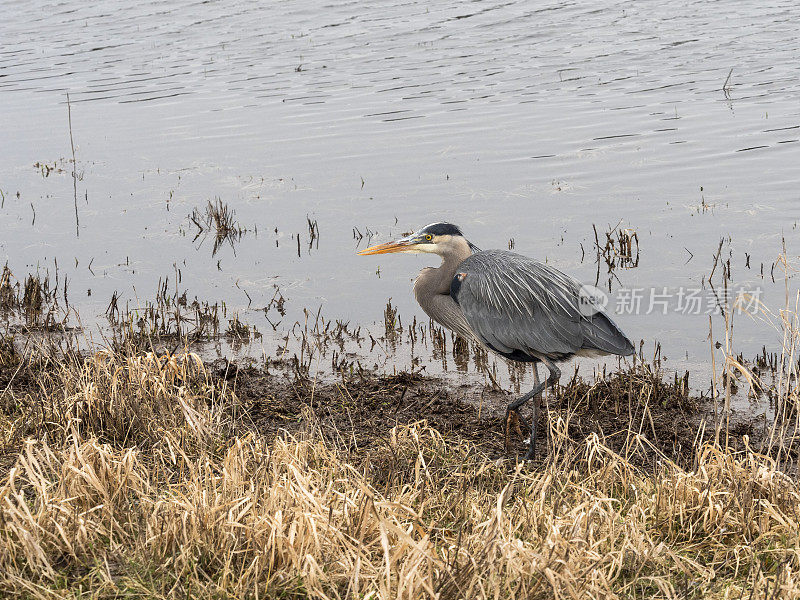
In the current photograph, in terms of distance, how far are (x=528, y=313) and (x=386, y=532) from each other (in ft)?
8.22

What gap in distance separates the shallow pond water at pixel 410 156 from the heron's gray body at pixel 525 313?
4.19 ft

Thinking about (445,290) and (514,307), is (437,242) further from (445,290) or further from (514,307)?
(514,307)

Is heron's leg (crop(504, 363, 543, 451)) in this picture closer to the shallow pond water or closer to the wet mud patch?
the wet mud patch

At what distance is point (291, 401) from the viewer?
5871 mm

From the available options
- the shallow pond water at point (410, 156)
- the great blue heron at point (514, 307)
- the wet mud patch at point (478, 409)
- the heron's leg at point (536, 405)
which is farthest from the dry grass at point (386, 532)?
the shallow pond water at point (410, 156)

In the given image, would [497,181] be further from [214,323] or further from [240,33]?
[240,33]

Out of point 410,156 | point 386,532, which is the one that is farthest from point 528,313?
point 410,156

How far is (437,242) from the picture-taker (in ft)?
19.8

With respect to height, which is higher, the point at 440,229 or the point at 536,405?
the point at 440,229

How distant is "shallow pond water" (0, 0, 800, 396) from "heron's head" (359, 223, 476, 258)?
4.31 feet

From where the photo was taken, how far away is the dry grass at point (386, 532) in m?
3.08

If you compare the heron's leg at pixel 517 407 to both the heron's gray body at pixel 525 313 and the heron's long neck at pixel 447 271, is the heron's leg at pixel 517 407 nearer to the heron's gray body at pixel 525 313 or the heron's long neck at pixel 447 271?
the heron's gray body at pixel 525 313

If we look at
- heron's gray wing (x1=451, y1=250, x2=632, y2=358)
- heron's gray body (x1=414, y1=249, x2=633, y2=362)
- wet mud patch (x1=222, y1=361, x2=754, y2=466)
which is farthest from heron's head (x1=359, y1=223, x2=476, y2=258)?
wet mud patch (x1=222, y1=361, x2=754, y2=466)

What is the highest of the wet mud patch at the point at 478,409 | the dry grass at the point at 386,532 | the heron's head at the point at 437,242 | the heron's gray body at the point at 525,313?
the heron's head at the point at 437,242
